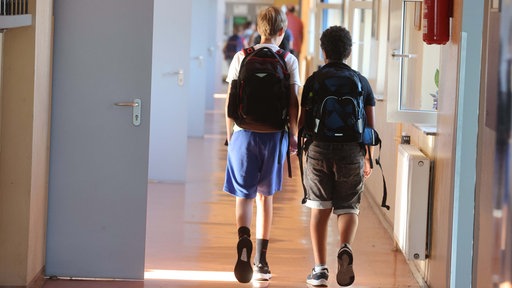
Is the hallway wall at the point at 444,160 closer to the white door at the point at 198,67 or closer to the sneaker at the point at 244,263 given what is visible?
the sneaker at the point at 244,263

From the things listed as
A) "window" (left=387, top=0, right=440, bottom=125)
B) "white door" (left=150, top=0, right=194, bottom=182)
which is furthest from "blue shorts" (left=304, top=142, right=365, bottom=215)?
"white door" (left=150, top=0, right=194, bottom=182)

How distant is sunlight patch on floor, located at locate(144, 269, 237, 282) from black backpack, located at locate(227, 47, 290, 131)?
940 mm

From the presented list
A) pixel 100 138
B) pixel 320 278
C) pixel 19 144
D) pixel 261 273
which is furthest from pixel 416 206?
pixel 19 144

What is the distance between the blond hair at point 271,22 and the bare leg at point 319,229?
0.95 meters

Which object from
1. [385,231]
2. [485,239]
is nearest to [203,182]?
[385,231]

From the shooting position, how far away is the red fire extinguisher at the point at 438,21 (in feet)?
17.0

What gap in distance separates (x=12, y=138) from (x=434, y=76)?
313 cm

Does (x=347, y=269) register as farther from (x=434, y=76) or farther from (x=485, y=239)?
(x=434, y=76)

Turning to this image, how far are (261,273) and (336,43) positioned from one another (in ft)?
4.30

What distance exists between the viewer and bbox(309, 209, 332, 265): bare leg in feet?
17.7

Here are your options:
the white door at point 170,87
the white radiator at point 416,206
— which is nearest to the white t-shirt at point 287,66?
the white radiator at point 416,206

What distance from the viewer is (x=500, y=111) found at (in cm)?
391

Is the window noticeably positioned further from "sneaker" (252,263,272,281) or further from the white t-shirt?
"sneaker" (252,263,272,281)

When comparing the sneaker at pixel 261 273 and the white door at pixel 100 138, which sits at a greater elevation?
the white door at pixel 100 138
